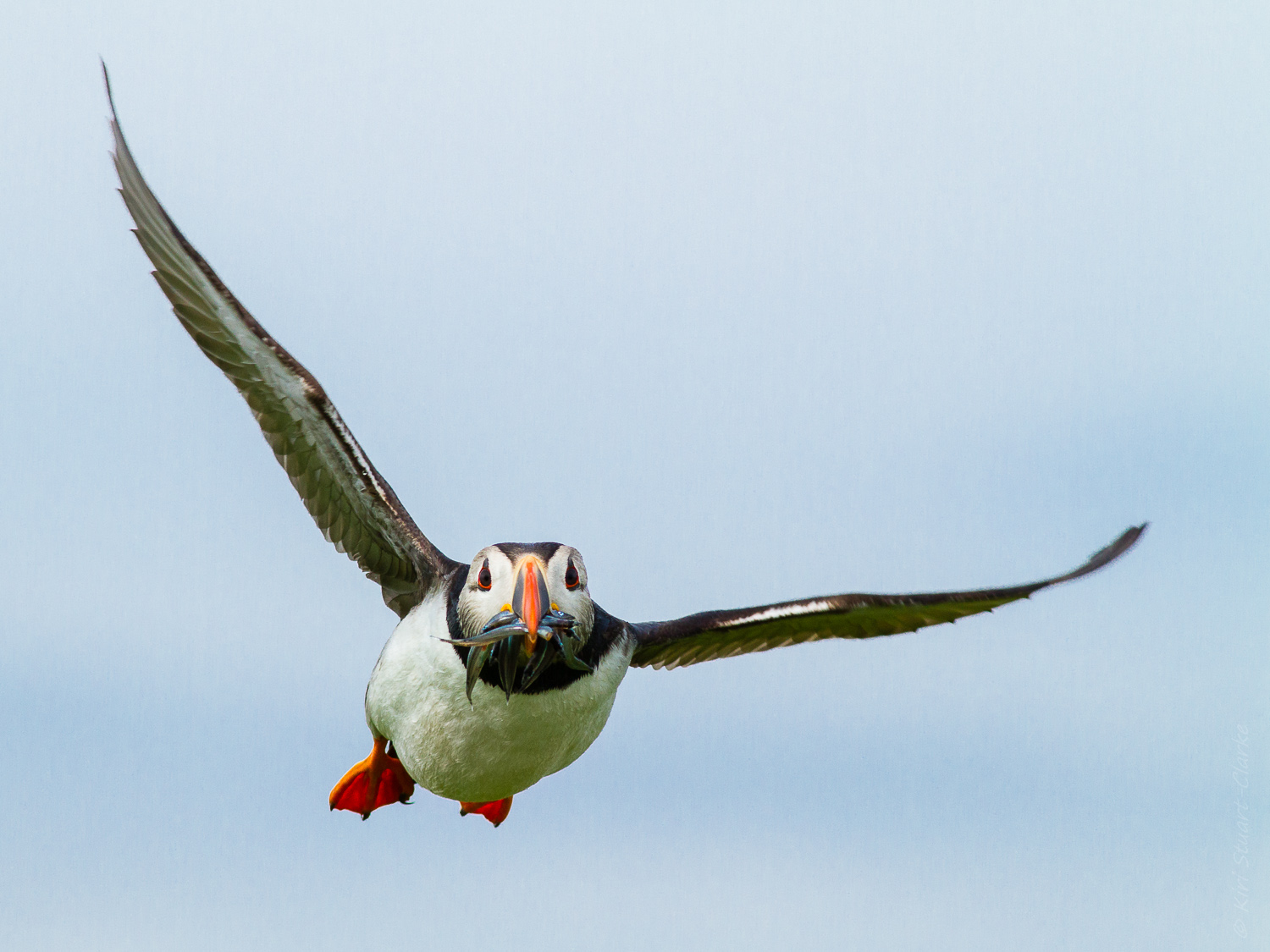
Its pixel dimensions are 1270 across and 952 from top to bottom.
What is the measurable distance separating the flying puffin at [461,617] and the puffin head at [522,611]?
0.02 meters

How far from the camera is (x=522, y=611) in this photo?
1147 cm

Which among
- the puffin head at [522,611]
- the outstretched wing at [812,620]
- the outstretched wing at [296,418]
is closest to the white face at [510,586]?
the puffin head at [522,611]

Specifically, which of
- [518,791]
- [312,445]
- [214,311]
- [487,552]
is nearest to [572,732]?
[518,791]

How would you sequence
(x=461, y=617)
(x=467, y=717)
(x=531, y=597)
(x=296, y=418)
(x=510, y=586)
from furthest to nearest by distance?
(x=296, y=418) → (x=467, y=717) → (x=461, y=617) → (x=510, y=586) → (x=531, y=597)

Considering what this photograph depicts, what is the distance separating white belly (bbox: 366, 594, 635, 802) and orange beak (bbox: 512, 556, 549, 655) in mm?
1207

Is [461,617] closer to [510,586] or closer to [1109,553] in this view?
[510,586]

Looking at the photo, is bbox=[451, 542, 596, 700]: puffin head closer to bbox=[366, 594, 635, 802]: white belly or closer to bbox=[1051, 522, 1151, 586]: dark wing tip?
bbox=[366, 594, 635, 802]: white belly

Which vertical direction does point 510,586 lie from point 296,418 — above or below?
below

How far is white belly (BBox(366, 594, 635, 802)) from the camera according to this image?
12688 mm

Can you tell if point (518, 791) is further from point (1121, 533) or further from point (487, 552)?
point (1121, 533)

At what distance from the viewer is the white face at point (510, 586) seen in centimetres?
1180

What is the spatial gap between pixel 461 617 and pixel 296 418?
8.62ft

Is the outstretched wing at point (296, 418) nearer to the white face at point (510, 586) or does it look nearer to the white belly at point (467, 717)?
the white belly at point (467, 717)

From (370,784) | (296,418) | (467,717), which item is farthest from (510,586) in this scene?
(370,784)
